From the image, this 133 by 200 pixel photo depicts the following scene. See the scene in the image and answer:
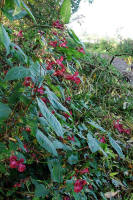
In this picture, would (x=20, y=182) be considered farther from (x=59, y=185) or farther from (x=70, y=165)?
(x=70, y=165)

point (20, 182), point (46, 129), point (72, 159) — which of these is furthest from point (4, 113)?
point (72, 159)

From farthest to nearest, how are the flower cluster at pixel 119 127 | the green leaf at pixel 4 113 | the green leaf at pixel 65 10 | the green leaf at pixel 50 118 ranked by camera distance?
the flower cluster at pixel 119 127 < the green leaf at pixel 65 10 < the green leaf at pixel 50 118 < the green leaf at pixel 4 113

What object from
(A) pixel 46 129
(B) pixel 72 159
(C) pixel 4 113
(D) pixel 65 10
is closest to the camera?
(C) pixel 4 113

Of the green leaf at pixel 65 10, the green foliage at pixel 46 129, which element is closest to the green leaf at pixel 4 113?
the green foliage at pixel 46 129

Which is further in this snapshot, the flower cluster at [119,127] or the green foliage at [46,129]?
the flower cluster at [119,127]

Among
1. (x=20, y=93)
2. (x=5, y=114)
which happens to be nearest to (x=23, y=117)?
(x=20, y=93)

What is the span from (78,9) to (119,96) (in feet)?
16.0

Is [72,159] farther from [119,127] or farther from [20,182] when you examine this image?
[119,127]

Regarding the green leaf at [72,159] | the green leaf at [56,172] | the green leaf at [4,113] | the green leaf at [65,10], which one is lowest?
the green leaf at [72,159]

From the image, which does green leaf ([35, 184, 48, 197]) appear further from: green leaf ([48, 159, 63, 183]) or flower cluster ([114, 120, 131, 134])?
flower cluster ([114, 120, 131, 134])

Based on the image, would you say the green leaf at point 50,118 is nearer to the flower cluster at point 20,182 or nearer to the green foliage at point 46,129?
the green foliage at point 46,129

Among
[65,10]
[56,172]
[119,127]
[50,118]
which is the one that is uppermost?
[65,10]

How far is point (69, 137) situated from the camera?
1062 millimetres

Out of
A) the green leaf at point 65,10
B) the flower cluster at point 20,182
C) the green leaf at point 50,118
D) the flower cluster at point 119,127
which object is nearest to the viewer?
the green leaf at point 50,118
